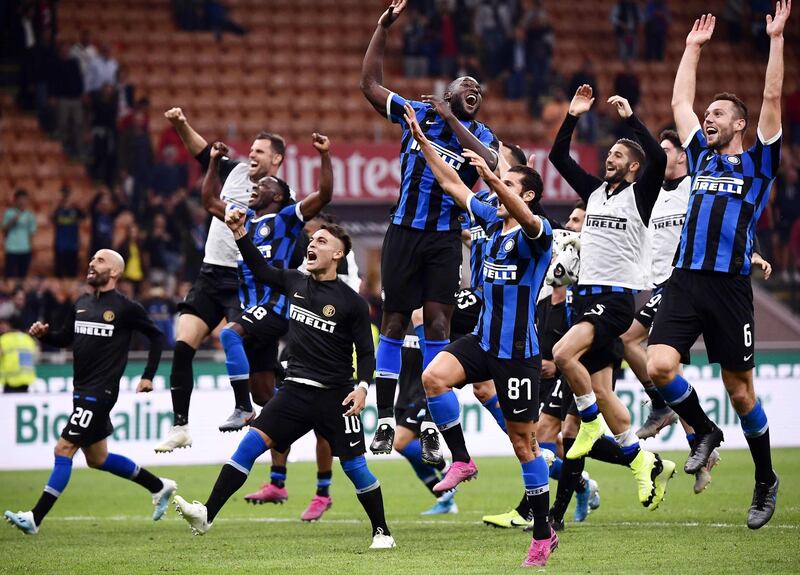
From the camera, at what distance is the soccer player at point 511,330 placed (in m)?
9.66

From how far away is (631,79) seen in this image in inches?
1085

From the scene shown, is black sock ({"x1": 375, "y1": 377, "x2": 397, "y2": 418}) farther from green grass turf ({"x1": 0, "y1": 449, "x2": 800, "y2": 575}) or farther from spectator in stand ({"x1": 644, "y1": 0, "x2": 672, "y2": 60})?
spectator in stand ({"x1": 644, "y1": 0, "x2": 672, "y2": 60})

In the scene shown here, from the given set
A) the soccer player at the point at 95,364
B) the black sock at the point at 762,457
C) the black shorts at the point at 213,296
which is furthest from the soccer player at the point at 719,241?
the soccer player at the point at 95,364

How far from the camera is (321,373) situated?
10422 millimetres

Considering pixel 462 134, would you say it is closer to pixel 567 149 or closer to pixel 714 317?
pixel 567 149

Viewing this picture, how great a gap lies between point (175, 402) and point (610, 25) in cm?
2115

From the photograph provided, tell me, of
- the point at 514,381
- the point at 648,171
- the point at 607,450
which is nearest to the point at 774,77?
the point at 648,171

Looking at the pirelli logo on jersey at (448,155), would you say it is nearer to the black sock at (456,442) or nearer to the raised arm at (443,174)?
the raised arm at (443,174)

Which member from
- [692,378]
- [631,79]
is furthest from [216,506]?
[631,79]

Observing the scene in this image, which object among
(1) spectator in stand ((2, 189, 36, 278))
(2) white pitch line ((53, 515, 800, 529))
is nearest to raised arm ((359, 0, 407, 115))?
(2) white pitch line ((53, 515, 800, 529))

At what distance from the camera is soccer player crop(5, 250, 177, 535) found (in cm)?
1239

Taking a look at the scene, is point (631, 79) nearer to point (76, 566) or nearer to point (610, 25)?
point (610, 25)

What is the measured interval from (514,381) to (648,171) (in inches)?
99.2

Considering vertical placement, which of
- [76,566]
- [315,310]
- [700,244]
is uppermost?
[700,244]
